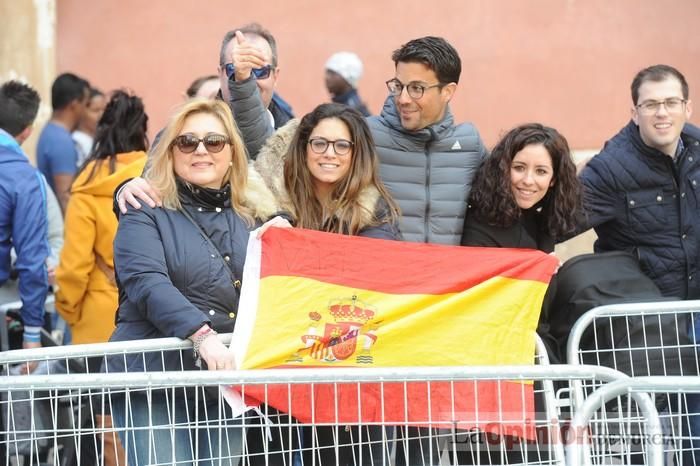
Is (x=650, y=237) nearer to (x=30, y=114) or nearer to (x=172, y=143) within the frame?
(x=172, y=143)

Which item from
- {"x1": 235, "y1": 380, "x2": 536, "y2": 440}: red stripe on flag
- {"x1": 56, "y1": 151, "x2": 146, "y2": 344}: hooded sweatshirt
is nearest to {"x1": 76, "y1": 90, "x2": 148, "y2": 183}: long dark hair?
{"x1": 56, "y1": 151, "x2": 146, "y2": 344}: hooded sweatshirt

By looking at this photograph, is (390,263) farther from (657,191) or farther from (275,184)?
(657,191)

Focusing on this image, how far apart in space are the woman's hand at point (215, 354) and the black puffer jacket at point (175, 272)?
0.07m

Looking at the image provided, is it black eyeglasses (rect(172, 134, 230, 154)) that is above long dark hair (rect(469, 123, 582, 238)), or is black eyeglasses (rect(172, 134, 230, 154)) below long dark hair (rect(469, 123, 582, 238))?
above

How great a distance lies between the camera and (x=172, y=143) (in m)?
4.50

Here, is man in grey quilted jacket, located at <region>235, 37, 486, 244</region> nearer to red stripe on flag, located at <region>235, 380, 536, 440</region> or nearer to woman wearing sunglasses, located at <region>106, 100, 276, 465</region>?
woman wearing sunglasses, located at <region>106, 100, 276, 465</region>

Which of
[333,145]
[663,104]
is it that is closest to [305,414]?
[333,145]

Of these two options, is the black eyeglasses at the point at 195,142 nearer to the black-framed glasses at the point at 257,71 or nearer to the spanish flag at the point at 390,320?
the spanish flag at the point at 390,320

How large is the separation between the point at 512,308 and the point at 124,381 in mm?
1510

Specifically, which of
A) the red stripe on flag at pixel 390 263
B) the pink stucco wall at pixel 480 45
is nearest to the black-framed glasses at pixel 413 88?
the red stripe on flag at pixel 390 263

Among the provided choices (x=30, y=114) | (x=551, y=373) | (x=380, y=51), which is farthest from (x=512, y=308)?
(x=380, y=51)

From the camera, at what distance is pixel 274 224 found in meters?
4.47

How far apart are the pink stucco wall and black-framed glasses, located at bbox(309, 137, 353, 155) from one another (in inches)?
181

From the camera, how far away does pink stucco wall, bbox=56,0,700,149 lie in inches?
367
